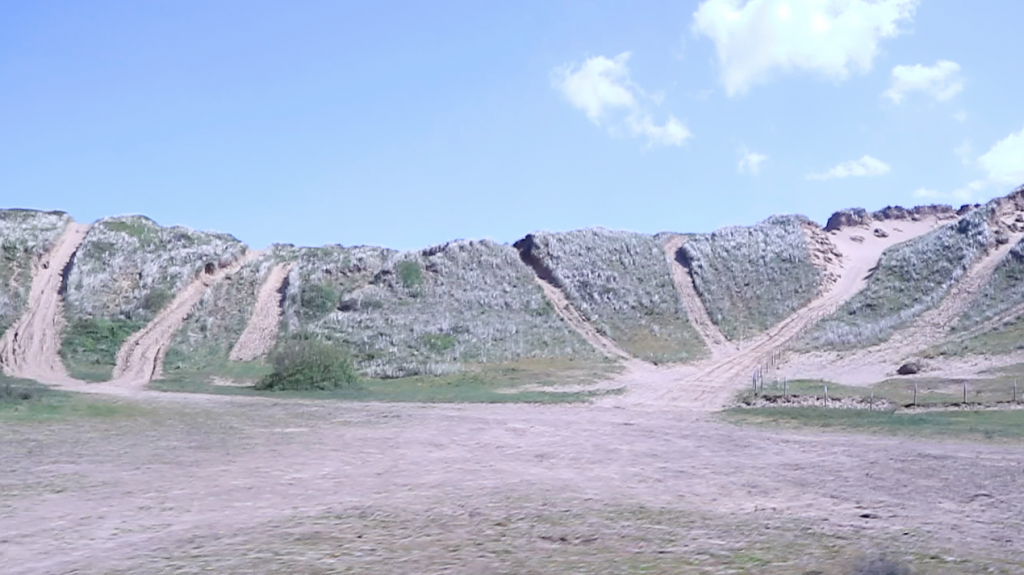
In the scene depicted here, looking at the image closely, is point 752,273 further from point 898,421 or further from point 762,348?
point 898,421

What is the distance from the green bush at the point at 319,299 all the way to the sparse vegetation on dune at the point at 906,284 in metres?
27.6

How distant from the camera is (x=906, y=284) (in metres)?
60.2

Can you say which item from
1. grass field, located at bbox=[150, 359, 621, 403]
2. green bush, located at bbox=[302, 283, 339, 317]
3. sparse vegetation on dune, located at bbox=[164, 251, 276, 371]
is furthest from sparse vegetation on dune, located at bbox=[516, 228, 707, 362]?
sparse vegetation on dune, located at bbox=[164, 251, 276, 371]

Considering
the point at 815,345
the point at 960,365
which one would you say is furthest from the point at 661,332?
the point at 960,365

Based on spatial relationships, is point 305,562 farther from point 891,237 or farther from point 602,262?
point 891,237

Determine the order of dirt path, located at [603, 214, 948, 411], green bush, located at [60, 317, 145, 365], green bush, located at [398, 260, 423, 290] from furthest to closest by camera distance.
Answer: green bush, located at [398, 260, 423, 290]
green bush, located at [60, 317, 145, 365]
dirt path, located at [603, 214, 948, 411]

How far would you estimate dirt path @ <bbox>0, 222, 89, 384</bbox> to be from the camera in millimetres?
45156

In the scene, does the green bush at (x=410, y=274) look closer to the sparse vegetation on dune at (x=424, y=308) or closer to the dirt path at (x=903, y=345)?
the sparse vegetation on dune at (x=424, y=308)

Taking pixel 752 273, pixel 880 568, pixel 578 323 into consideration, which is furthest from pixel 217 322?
pixel 880 568

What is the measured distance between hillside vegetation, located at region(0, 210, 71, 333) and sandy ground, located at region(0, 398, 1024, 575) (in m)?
36.9

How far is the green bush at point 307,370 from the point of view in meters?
37.6

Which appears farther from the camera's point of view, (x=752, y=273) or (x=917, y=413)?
(x=752, y=273)

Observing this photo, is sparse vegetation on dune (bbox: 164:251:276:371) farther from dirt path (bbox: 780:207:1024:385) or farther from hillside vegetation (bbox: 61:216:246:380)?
dirt path (bbox: 780:207:1024:385)

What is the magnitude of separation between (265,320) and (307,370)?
1876 cm
